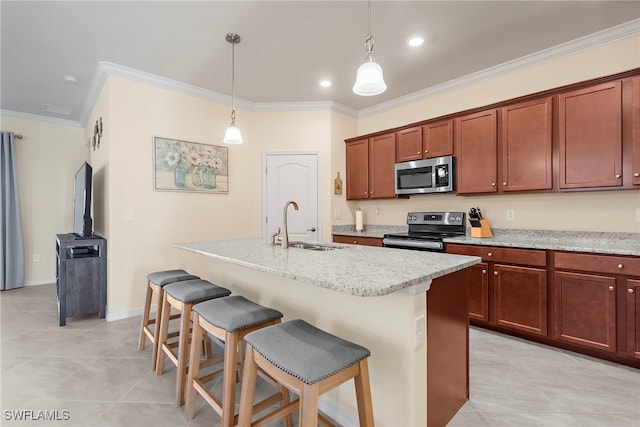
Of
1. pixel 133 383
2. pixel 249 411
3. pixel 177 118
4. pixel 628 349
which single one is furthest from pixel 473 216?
pixel 177 118

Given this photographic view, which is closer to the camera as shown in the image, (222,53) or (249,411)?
(249,411)

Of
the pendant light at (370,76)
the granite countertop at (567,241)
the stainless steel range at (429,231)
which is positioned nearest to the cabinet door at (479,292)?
the granite countertop at (567,241)

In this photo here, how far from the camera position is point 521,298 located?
2.61 meters

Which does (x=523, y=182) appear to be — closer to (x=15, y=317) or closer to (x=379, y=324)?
(x=379, y=324)

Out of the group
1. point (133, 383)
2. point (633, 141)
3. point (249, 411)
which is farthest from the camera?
point (633, 141)

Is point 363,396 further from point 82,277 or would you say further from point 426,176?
point 82,277

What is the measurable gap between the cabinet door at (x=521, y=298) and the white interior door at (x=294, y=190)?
2349 millimetres

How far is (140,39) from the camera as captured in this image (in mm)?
2711

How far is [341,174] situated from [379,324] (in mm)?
3267

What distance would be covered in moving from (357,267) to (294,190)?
3.03 metres

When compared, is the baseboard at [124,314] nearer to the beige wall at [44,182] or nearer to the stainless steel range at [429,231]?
the beige wall at [44,182]

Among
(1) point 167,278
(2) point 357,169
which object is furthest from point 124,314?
(2) point 357,169

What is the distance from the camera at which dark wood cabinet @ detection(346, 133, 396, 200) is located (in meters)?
4.02

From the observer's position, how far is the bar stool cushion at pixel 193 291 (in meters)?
1.90
